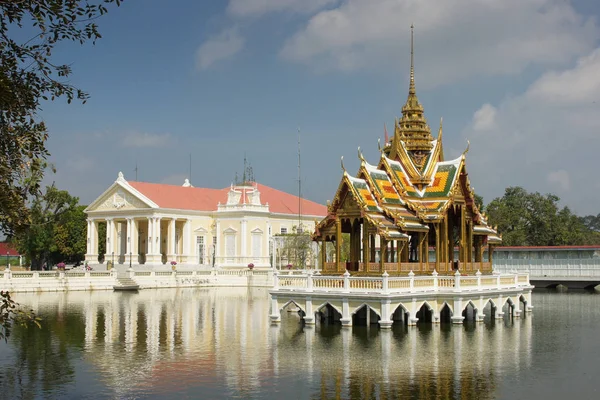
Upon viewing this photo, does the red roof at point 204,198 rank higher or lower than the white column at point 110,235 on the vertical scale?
higher

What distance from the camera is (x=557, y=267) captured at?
6412cm

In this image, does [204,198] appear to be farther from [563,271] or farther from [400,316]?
[400,316]

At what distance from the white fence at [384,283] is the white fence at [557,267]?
33.7m

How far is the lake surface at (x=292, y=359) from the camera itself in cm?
1727

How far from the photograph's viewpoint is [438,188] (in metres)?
32.3

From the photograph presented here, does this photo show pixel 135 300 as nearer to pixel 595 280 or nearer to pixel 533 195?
pixel 595 280

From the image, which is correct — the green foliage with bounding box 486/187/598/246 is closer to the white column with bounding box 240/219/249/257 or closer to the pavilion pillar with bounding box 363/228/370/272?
the white column with bounding box 240/219/249/257

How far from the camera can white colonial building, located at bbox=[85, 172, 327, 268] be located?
72875 mm

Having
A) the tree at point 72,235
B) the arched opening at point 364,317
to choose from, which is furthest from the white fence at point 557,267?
the tree at point 72,235

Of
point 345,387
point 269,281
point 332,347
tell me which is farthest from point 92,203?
point 345,387

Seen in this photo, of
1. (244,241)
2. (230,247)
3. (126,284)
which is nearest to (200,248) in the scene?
(230,247)

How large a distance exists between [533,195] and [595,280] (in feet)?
75.3

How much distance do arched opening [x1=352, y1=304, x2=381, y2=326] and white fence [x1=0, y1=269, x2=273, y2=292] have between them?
2927 cm

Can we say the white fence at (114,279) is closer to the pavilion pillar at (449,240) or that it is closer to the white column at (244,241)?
the white column at (244,241)
